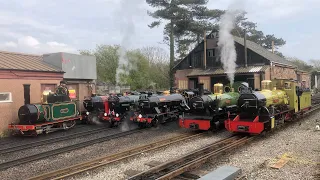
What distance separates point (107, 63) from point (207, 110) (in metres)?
25.1

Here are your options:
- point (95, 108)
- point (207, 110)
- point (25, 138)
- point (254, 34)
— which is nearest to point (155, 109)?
point (207, 110)

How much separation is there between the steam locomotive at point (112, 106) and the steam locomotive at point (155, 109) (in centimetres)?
100

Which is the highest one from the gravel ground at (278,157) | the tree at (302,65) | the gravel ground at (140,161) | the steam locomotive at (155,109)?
the tree at (302,65)

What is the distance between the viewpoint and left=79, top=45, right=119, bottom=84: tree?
34969 millimetres

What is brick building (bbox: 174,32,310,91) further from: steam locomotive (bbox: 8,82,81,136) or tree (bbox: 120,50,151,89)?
steam locomotive (bbox: 8,82,81,136)

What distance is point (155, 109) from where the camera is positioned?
583 inches

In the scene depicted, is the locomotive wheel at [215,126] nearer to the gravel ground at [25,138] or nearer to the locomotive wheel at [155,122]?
the locomotive wheel at [155,122]

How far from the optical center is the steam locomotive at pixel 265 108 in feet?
36.6

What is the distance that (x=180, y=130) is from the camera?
14.0m

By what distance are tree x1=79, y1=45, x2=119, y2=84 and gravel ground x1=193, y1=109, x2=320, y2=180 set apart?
84.4 feet

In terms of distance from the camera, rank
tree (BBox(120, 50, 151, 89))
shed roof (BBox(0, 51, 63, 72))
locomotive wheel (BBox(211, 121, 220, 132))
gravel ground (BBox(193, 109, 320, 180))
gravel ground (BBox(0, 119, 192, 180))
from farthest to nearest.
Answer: tree (BBox(120, 50, 151, 89)), shed roof (BBox(0, 51, 63, 72)), locomotive wheel (BBox(211, 121, 220, 132)), gravel ground (BBox(0, 119, 192, 180)), gravel ground (BBox(193, 109, 320, 180))

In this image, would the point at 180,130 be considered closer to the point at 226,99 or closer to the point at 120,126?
the point at 226,99

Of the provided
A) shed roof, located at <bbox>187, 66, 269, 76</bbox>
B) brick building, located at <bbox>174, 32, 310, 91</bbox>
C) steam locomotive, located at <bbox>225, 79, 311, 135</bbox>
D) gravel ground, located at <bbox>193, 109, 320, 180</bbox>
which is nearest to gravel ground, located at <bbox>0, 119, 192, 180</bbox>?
steam locomotive, located at <bbox>225, 79, 311, 135</bbox>

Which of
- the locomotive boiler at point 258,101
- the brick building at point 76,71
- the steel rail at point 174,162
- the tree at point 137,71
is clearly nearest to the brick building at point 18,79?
the brick building at point 76,71
